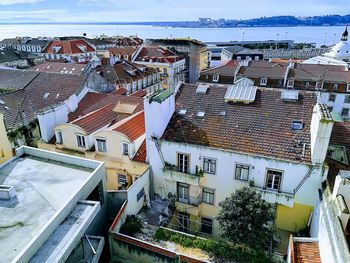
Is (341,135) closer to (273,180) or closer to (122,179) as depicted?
(273,180)

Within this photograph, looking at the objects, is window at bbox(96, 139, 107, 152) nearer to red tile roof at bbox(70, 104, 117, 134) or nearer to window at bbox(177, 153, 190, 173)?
red tile roof at bbox(70, 104, 117, 134)

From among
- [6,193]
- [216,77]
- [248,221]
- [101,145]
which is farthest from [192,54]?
[6,193]

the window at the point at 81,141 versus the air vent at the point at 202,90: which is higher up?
the air vent at the point at 202,90

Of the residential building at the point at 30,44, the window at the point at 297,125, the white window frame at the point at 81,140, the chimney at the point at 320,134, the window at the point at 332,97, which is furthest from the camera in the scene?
the residential building at the point at 30,44

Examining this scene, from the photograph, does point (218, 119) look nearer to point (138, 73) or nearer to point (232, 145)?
point (232, 145)

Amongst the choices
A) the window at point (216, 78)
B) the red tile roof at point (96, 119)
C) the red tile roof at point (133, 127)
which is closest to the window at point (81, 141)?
the red tile roof at point (96, 119)

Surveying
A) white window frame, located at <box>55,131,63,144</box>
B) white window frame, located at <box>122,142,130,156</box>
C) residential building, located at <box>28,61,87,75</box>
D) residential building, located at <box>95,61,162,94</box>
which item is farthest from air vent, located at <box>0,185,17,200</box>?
residential building, located at <box>28,61,87,75</box>

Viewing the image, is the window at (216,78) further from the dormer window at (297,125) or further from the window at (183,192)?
the window at (183,192)
